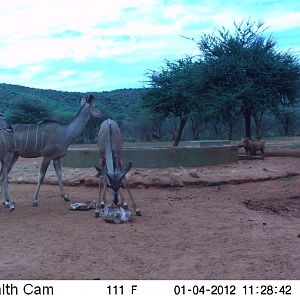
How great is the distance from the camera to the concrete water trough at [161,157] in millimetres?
16688

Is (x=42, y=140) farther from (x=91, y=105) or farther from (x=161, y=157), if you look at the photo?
(x=161, y=157)

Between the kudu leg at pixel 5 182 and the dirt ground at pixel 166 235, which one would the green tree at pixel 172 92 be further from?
the kudu leg at pixel 5 182

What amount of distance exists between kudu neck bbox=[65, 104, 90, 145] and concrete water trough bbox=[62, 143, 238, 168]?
4.49m

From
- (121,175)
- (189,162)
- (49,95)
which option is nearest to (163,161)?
(189,162)

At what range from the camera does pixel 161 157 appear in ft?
55.0

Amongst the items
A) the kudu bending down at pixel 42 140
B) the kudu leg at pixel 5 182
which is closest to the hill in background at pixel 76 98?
the kudu bending down at pixel 42 140

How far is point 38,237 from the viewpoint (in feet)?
26.9

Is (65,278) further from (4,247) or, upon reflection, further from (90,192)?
(90,192)

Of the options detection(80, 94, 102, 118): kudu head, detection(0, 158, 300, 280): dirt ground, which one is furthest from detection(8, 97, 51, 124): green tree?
detection(80, 94, 102, 118): kudu head

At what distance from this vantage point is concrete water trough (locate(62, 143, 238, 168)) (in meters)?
16.7

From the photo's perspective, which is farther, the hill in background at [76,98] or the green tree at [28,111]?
the hill in background at [76,98]

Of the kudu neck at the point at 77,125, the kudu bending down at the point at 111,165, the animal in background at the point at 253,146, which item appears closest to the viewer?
the kudu bending down at the point at 111,165

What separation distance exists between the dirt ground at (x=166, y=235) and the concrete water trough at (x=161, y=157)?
206 cm

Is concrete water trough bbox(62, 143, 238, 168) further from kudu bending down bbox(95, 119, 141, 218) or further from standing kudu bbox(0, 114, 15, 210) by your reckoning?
standing kudu bbox(0, 114, 15, 210)
